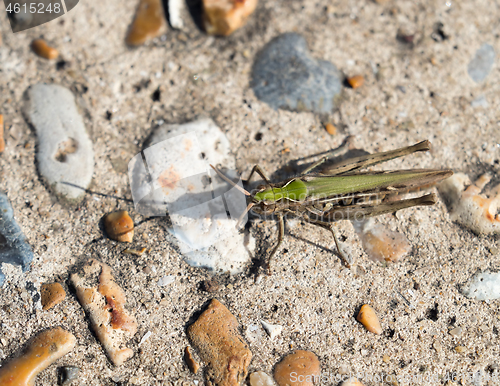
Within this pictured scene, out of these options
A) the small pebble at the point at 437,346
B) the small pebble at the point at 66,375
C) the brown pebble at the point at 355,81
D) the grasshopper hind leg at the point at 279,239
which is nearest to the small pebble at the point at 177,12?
the brown pebble at the point at 355,81

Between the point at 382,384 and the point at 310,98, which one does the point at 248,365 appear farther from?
the point at 310,98

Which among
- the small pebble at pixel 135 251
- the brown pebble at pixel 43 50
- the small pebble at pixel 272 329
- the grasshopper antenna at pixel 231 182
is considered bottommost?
the small pebble at pixel 272 329

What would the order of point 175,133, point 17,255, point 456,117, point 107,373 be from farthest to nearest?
1. point 456,117
2. point 175,133
3. point 17,255
4. point 107,373

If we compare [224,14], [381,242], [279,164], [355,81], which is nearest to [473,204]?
[381,242]

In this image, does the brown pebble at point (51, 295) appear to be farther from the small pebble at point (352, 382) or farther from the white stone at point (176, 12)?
the white stone at point (176, 12)

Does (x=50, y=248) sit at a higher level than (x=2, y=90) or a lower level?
lower

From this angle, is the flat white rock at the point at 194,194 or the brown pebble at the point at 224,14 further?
the brown pebble at the point at 224,14

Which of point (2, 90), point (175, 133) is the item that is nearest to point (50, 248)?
point (175, 133)
